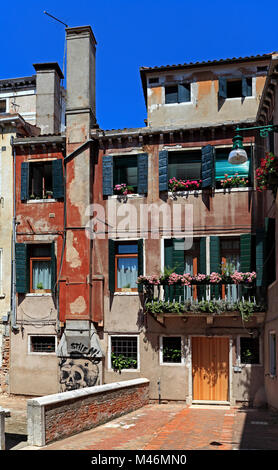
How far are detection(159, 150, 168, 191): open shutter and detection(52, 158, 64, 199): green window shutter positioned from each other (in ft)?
11.3

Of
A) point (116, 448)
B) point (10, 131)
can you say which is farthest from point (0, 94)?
point (116, 448)

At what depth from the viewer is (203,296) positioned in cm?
1688

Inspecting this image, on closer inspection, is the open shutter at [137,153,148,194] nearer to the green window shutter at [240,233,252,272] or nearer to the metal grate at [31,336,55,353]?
the green window shutter at [240,233,252,272]

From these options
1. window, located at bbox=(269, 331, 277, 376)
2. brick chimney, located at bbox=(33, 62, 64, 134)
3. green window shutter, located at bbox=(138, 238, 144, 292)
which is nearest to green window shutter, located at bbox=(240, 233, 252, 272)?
window, located at bbox=(269, 331, 277, 376)

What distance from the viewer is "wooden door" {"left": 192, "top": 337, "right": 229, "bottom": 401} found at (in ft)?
56.3

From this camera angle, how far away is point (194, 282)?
16.8 meters

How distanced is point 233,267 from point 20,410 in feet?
26.1

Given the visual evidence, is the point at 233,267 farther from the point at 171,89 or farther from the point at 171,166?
the point at 171,89

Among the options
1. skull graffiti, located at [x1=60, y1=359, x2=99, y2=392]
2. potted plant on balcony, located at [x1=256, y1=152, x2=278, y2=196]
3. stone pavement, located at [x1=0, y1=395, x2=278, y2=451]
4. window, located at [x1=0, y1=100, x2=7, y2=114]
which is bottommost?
stone pavement, located at [x1=0, y1=395, x2=278, y2=451]

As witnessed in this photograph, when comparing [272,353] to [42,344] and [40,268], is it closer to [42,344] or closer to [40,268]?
[42,344]

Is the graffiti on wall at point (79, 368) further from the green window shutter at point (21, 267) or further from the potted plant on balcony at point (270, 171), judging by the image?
the potted plant on balcony at point (270, 171)

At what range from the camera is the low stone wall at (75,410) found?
1070cm

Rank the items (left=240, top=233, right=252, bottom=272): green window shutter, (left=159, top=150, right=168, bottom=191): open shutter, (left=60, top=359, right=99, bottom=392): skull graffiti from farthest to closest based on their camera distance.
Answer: (left=159, top=150, right=168, bottom=191): open shutter
(left=60, top=359, right=99, bottom=392): skull graffiti
(left=240, top=233, right=252, bottom=272): green window shutter

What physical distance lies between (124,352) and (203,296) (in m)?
3.32
